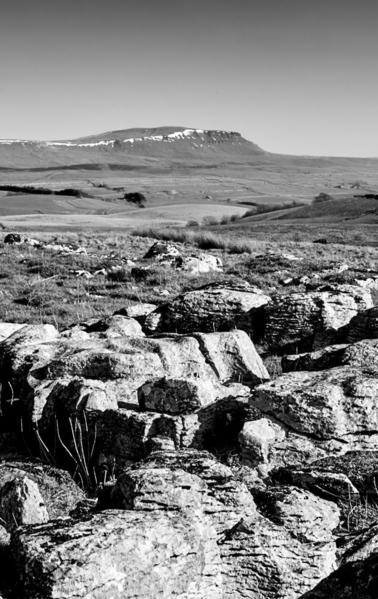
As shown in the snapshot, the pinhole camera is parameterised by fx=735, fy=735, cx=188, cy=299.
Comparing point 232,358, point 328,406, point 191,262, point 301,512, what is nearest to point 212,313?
point 232,358

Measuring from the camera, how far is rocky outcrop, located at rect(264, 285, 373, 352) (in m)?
15.2

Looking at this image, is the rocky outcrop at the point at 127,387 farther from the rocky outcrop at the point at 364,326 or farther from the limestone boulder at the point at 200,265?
the limestone boulder at the point at 200,265

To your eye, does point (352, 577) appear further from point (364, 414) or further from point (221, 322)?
point (221, 322)

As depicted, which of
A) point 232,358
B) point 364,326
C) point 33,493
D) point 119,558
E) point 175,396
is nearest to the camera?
point 119,558

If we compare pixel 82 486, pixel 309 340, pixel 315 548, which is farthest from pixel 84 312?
pixel 315 548

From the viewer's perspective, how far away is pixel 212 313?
1662cm

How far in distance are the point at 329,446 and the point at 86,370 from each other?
14.0ft

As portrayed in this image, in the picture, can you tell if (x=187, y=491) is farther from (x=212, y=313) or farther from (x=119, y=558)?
(x=212, y=313)

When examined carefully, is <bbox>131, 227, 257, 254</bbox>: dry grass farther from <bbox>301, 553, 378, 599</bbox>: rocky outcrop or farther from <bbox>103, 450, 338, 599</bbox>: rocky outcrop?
<bbox>301, 553, 378, 599</bbox>: rocky outcrop

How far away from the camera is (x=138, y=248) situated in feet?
142

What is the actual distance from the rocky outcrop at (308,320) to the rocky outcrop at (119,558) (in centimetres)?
1014

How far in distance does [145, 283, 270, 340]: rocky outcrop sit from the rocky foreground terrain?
0.32 ft

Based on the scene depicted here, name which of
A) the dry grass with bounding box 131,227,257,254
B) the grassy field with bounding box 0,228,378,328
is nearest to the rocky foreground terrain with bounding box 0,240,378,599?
the grassy field with bounding box 0,228,378,328

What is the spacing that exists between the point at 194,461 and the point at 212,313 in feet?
34.3
